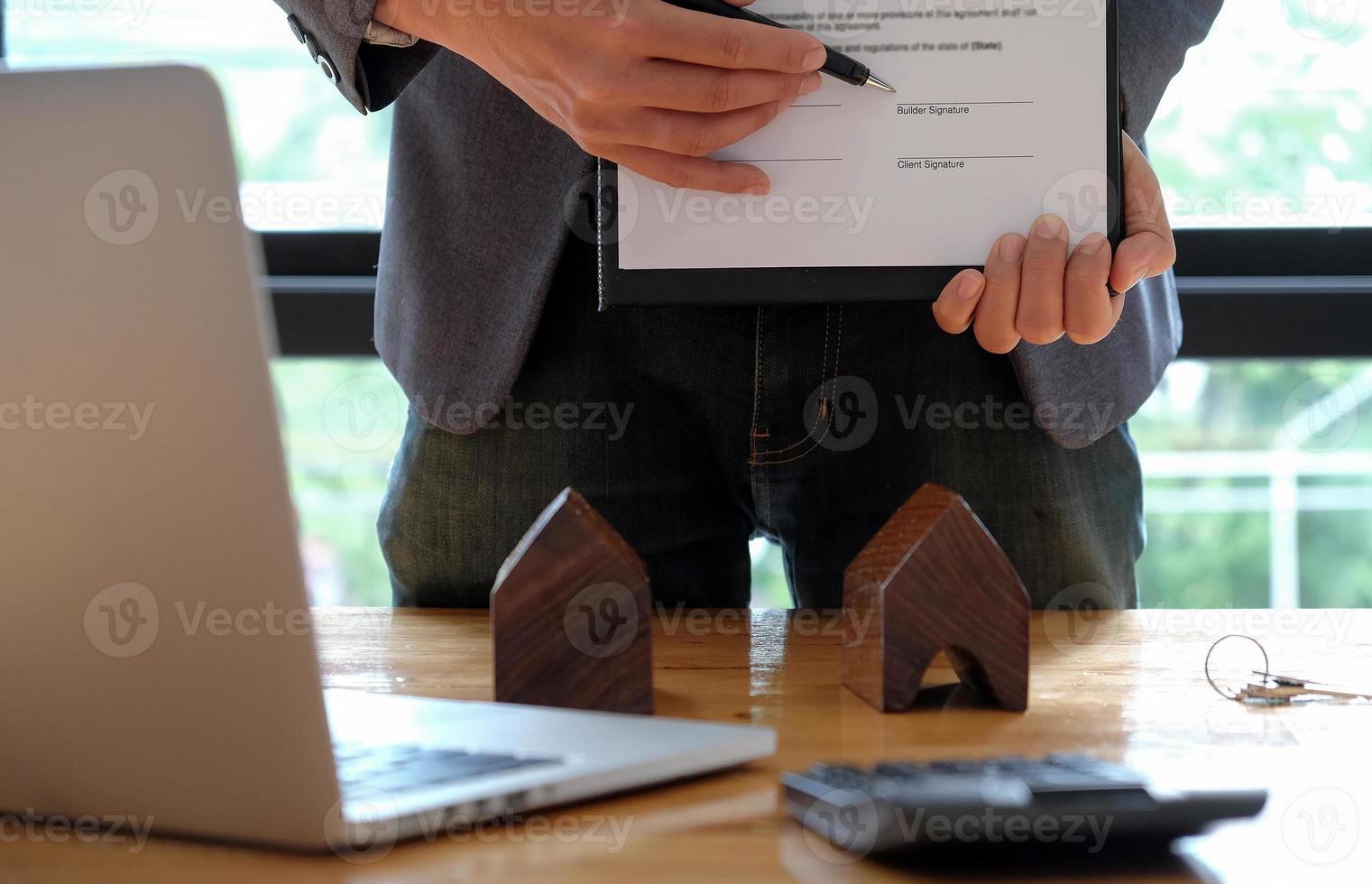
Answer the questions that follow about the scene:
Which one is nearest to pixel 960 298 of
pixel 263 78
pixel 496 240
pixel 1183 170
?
pixel 496 240

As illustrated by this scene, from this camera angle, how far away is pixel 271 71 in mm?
1825

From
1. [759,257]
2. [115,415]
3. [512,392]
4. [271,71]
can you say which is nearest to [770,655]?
[759,257]

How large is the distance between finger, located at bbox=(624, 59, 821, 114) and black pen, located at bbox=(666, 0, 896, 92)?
1 centimetres

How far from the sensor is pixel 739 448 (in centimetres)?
100

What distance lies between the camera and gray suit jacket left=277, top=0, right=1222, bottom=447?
3.11 ft

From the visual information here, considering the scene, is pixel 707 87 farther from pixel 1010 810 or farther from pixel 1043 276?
pixel 1010 810

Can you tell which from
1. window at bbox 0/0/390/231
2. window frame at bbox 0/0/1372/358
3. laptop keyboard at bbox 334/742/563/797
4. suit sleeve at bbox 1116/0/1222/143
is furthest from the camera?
window at bbox 0/0/390/231

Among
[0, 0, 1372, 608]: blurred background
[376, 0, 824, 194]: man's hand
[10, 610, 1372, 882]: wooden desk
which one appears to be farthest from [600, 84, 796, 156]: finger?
[0, 0, 1372, 608]: blurred background

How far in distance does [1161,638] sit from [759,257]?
Answer: 38 centimetres

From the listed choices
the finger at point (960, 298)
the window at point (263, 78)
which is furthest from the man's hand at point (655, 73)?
the window at point (263, 78)

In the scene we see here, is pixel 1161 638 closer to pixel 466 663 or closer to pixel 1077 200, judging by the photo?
pixel 1077 200

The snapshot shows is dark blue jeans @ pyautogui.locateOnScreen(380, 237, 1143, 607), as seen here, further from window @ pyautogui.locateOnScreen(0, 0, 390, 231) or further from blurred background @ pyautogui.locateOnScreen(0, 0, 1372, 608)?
window @ pyautogui.locateOnScreen(0, 0, 390, 231)

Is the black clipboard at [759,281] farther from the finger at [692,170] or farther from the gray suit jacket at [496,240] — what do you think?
the gray suit jacket at [496,240]

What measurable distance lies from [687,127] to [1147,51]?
1.41 ft
